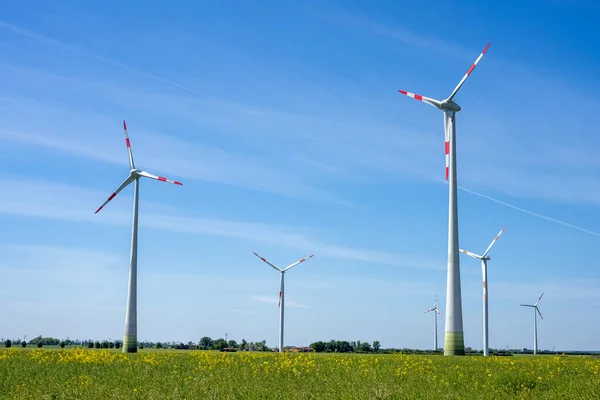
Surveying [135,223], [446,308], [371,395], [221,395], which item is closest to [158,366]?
[221,395]

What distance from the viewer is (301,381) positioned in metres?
22.9

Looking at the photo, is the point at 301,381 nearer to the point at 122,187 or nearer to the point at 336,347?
the point at 122,187

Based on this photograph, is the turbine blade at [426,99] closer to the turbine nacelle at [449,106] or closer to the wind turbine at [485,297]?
the turbine nacelle at [449,106]

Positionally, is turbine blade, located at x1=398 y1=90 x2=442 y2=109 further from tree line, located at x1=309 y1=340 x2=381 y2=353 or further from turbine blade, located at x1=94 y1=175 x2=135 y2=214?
tree line, located at x1=309 y1=340 x2=381 y2=353

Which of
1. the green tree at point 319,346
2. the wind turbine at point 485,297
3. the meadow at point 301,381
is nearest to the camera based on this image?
the meadow at point 301,381

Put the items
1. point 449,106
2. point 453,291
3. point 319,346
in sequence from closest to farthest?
point 453,291, point 449,106, point 319,346

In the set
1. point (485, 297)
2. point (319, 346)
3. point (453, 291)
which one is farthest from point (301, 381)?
point (319, 346)

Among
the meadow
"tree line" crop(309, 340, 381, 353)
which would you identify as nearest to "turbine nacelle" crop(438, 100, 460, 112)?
the meadow

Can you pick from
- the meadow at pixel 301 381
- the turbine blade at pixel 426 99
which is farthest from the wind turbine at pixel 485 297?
the meadow at pixel 301 381

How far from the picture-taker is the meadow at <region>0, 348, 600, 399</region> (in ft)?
62.8

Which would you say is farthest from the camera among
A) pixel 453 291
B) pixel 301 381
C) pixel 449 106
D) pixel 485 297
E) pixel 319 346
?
pixel 319 346

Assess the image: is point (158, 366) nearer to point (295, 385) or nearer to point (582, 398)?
point (295, 385)

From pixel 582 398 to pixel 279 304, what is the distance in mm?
71784

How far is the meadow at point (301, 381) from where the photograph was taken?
19.2m
